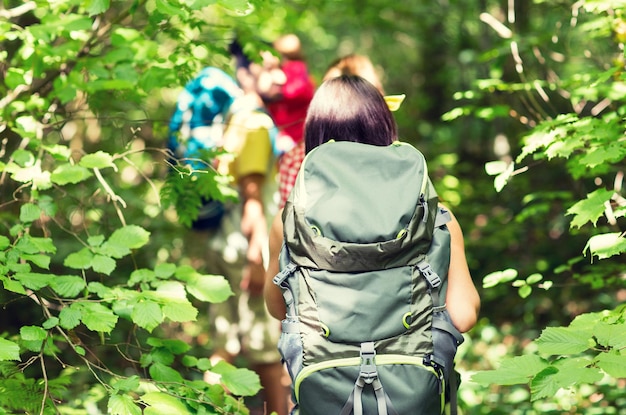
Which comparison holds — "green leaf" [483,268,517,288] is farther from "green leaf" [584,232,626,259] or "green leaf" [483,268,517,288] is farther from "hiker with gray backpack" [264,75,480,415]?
"hiker with gray backpack" [264,75,480,415]

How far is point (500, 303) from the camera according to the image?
20.7 ft

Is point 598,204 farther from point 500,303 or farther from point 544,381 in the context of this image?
point 500,303

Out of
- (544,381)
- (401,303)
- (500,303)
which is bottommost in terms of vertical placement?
(500,303)

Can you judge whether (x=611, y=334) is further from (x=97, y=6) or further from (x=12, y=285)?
(x=97, y=6)

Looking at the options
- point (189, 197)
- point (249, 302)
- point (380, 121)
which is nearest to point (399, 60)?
point (249, 302)

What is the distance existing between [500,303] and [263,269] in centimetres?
297

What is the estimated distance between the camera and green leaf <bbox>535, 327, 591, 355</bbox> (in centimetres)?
222

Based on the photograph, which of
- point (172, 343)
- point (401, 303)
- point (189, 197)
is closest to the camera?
point (401, 303)

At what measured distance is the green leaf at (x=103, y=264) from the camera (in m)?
2.72

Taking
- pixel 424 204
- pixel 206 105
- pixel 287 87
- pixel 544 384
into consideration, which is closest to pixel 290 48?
pixel 287 87

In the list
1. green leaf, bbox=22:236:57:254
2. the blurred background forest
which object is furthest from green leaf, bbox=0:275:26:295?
green leaf, bbox=22:236:57:254

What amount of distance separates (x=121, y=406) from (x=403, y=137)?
6280 millimetres

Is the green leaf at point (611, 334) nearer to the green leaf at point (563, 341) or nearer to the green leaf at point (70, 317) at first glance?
the green leaf at point (563, 341)

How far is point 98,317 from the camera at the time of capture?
8.30 ft
